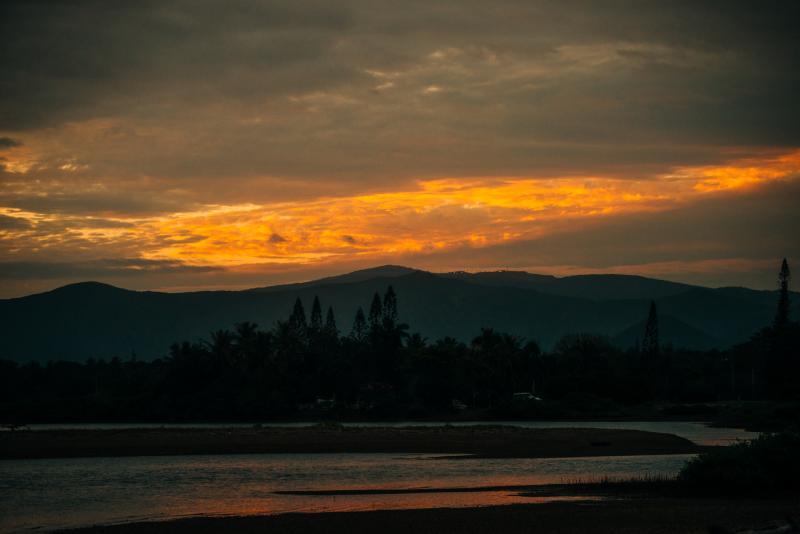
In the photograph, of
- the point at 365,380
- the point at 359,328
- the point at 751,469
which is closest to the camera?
the point at 751,469

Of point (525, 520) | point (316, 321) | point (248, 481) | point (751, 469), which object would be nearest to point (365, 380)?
point (316, 321)

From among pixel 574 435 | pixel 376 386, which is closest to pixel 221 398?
pixel 376 386

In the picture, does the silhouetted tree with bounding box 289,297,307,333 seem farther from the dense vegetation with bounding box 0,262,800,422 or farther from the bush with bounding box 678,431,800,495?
the bush with bounding box 678,431,800,495

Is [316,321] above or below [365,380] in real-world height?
above

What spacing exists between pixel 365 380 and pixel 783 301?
65781 mm

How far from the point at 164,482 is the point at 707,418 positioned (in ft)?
262

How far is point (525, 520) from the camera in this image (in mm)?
28234

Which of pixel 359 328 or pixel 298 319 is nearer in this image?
pixel 298 319

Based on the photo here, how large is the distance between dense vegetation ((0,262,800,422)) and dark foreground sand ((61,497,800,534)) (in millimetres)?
76426

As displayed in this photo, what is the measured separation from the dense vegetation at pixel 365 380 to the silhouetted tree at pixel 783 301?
1.27ft

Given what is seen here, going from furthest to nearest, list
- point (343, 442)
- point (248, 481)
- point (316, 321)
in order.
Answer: point (316, 321) < point (343, 442) < point (248, 481)

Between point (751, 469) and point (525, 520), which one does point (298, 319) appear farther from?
point (525, 520)

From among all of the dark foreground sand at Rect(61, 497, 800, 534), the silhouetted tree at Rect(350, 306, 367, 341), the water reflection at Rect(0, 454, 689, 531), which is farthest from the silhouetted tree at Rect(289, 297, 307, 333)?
the dark foreground sand at Rect(61, 497, 800, 534)

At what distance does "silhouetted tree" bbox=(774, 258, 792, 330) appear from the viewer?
13412 cm
